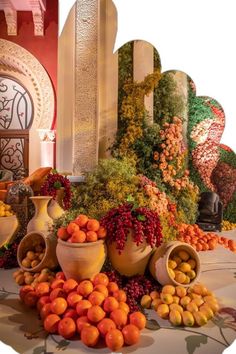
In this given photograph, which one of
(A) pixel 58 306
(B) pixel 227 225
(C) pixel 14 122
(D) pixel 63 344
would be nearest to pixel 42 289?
(A) pixel 58 306

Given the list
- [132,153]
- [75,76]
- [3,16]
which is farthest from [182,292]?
[3,16]

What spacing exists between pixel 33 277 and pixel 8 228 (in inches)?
39.2

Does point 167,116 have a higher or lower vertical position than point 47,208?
higher

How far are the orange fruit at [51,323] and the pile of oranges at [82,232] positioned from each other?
53 cm

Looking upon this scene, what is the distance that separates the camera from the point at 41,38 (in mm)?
7699

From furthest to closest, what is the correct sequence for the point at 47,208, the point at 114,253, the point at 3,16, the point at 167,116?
the point at 3,16
the point at 167,116
the point at 47,208
the point at 114,253

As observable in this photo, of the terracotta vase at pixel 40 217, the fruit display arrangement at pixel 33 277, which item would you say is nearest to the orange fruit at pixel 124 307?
the fruit display arrangement at pixel 33 277

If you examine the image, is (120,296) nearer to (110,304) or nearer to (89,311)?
(110,304)

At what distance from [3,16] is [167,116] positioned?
463 cm

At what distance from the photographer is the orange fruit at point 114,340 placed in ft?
6.12

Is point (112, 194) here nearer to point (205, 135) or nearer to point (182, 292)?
point (182, 292)

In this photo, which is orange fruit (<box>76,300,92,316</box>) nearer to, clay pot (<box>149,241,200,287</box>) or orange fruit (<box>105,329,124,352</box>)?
orange fruit (<box>105,329,124,352</box>)

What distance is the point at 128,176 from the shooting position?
14.9 ft

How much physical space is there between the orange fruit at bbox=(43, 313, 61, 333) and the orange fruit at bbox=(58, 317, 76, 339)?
1.7 inches
